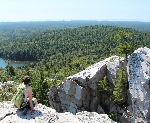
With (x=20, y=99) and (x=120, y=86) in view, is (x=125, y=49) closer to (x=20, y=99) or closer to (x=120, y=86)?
(x=120, y=86)

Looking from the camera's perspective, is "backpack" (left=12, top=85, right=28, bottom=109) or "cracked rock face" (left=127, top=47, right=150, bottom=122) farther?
"cracked rock face" (left=127, top=47, right=150, bottom=122)

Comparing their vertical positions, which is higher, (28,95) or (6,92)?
(28,95)

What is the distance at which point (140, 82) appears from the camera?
81.6 feet

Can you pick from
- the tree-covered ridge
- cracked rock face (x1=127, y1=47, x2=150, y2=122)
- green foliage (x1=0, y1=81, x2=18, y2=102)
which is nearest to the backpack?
cracked rock face (x1=127, y1=47, x2=150, y2=122)

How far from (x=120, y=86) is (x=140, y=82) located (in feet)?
13.4

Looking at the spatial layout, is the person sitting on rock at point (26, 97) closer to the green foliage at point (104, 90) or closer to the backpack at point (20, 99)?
the backpack at point (20, 99)

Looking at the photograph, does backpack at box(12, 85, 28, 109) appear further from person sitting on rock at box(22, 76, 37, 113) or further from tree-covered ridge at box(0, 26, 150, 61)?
tree-covered ridge at box(0, 26, 150, 61)

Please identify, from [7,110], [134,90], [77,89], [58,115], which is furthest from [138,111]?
[7,110]

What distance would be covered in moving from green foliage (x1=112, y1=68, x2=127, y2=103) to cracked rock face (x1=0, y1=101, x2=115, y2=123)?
54.7ft

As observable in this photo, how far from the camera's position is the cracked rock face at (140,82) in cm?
2398

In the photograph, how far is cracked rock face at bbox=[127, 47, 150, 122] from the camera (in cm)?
2398

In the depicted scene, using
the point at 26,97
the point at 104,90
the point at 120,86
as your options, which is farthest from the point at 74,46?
the point at 26,97

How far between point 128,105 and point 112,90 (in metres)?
3.53

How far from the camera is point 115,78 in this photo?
100ft
